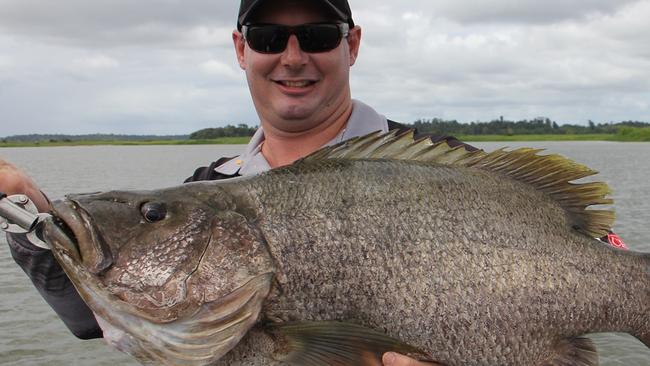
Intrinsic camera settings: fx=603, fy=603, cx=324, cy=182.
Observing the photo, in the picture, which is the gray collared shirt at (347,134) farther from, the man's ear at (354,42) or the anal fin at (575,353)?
the anal fin at (575,353)

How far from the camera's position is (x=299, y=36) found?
363cm

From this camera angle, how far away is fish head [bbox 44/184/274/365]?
239 centimetres

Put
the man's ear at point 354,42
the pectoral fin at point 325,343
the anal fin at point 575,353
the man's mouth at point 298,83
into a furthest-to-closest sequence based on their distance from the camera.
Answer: the man's ear at point 354,42 → the man's mouth at point 298,83 → the anal fin at point 575,353 → the pectoral fin at point 325,343

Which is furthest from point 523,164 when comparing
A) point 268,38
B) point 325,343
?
point 268,38

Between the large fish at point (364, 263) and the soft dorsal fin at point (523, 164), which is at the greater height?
the soft dorsal fin at point (523, 164)

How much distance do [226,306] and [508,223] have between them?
1360 mm

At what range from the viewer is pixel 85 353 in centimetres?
1002

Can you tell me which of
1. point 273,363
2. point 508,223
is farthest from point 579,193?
point 273,363

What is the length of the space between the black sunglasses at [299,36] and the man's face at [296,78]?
31mm

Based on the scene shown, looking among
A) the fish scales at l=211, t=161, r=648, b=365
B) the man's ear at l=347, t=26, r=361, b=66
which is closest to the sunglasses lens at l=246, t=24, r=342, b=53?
the man's ear at l=347, t=26, r=361, b=66

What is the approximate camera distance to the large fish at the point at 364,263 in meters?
2.43

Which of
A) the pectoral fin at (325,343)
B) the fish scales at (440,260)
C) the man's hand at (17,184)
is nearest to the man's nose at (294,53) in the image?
the fish scales at (440,260)

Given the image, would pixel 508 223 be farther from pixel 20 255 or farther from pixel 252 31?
pixel 20 255

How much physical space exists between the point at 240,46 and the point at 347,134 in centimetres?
100
